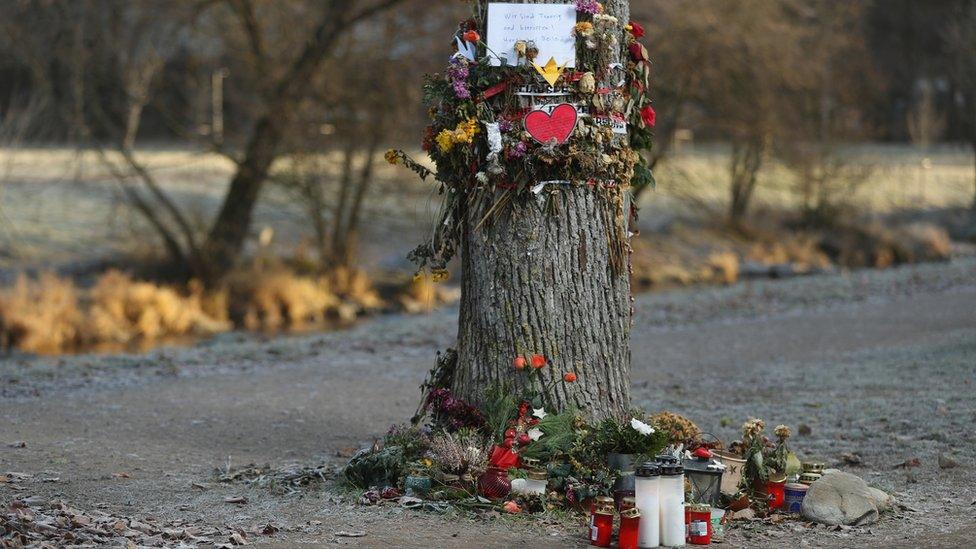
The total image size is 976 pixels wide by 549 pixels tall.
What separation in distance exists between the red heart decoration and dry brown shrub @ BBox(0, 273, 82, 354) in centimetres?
1108

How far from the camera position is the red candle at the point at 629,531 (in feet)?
20.7

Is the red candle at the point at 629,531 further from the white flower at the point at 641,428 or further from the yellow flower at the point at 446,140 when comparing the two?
the yellow flower at the point at 446,140

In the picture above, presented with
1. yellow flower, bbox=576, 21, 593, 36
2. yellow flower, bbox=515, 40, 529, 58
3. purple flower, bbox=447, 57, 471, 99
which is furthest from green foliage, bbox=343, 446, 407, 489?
yellow flower, bbox=576, 21, 593, 36

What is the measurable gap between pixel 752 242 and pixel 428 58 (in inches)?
395

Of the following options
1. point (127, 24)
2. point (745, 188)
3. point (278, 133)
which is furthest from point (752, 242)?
point (127, 24)

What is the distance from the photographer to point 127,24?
19.6 m

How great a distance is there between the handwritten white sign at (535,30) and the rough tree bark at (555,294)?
34 centimetres

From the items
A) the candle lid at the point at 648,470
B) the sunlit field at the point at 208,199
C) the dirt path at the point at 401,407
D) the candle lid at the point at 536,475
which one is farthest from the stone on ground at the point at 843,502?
the sunlit field at the point at 208,199

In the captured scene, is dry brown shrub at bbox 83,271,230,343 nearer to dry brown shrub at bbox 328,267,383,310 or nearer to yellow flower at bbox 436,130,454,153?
dry brown shrub at bbox 328,267,383,310

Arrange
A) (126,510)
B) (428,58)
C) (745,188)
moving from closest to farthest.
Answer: (126,510) < (428,58) < (745,188)

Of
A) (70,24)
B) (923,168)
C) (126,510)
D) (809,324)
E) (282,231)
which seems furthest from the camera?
(923,168)

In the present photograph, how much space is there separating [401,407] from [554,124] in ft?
13.0

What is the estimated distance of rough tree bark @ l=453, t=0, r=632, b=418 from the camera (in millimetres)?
7434

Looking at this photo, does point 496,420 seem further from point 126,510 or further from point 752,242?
point 752,242
